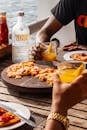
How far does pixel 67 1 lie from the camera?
2400mm

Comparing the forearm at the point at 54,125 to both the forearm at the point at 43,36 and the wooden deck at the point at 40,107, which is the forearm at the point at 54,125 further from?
the forearm at the point at 43,36

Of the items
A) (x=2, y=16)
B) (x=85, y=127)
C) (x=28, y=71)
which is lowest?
(x=85, y=127)

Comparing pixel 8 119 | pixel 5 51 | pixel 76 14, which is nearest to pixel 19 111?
pixel 8 119

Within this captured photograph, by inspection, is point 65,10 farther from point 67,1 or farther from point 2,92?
point 2,92

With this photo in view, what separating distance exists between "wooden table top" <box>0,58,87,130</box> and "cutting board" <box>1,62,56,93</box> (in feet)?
0.09

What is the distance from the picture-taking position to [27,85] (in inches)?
52.9

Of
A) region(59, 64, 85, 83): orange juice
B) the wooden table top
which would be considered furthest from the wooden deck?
region(59, 64, 85, 83): orange juice

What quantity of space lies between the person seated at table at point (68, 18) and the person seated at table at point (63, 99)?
4.09 ft

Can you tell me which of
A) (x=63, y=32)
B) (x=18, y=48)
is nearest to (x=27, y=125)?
(x=18, y=48)

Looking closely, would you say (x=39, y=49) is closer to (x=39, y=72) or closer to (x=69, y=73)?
(x=39, y=72)

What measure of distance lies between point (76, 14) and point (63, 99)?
1.46m

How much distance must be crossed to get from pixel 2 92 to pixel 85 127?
1.44 ft

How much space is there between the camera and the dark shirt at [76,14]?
7.66 feet

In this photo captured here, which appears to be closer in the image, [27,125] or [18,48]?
[27,125]
